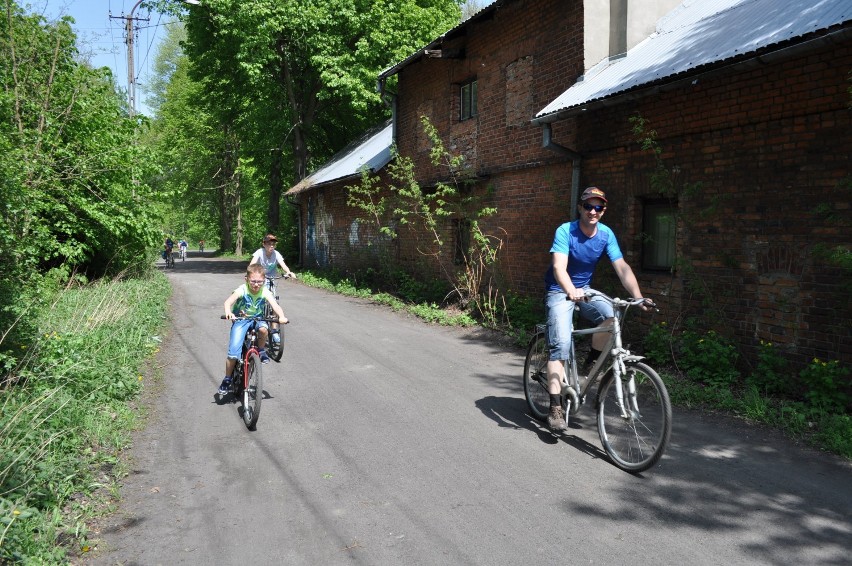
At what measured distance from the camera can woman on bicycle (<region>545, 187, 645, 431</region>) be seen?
507 cm

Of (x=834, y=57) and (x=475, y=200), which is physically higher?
(x=834, y=57)

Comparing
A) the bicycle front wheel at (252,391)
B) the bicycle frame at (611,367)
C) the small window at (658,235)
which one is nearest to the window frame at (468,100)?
the small window at (658,235)

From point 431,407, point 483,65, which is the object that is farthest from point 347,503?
point 483,65

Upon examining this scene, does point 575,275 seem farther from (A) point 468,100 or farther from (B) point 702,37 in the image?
(A) point 468,100

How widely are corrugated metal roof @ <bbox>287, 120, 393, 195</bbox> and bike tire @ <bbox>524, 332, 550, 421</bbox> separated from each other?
12.3 meters

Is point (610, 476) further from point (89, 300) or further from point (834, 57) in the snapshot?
point (89, 300)

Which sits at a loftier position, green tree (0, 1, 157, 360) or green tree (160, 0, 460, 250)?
green tree (160, 0, 460, 250)

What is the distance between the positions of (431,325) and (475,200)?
2648 millimetres

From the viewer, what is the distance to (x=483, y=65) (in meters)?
13.1

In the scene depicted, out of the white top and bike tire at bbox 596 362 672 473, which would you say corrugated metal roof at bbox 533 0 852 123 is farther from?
the white top

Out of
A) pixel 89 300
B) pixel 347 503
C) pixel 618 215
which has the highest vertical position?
pixel 618 215

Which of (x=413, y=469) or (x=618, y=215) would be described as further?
(x=618, y=215)

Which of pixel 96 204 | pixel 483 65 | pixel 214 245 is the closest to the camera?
pixel 483 65

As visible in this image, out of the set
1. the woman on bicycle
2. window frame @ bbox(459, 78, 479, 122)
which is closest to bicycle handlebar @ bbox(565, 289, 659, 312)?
the woman on bicycle
